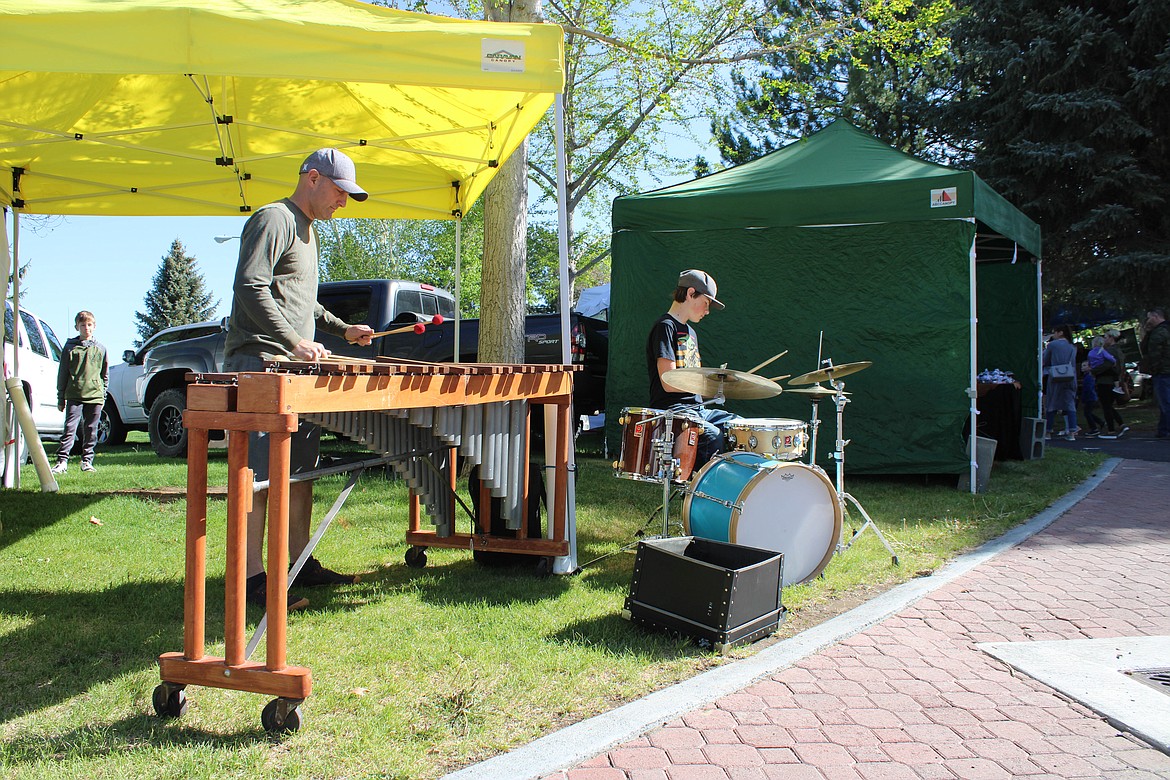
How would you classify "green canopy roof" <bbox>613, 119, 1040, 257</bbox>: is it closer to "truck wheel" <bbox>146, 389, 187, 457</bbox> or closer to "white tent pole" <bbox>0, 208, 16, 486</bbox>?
"white tent pole" <bbox>0, 208, 16, 486</bbox>

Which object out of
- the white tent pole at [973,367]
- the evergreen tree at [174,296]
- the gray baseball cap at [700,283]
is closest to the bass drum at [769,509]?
the gray baseball cap at [700,283]

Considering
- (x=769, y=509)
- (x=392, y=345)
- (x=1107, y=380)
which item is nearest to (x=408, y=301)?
(x=392, y=345)

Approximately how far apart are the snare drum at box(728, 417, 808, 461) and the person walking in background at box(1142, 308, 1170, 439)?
9.88 metres

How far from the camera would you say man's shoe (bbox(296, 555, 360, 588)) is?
4.48m

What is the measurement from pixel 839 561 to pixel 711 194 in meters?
4.19

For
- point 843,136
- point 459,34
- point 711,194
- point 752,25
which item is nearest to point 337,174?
point 459,34

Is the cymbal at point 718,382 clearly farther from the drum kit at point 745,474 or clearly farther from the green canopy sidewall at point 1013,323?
the green canopy sidewall at point 1013,323

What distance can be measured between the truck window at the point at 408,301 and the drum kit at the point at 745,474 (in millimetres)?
5583

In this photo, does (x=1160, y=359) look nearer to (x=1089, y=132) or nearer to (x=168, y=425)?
(x=1089, y=132)

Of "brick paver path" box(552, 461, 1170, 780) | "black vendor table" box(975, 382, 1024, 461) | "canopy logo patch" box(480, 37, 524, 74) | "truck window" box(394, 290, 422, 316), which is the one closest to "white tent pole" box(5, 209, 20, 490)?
"truck window" box(394, 290, 422, 316)

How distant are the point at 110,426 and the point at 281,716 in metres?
11.2

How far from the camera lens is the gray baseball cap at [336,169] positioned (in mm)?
3584

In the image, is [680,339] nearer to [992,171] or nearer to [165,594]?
[165,594]

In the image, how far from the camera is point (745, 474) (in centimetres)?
443
